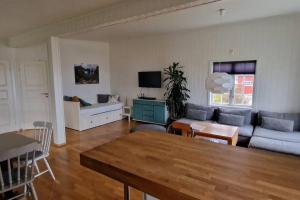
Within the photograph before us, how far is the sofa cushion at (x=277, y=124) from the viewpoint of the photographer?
12.7 feet

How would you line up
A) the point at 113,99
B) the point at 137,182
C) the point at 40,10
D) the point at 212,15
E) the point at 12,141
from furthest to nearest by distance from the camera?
1. the point at 113,99
2. the point at 212,15
3. the point at 40,10
4. the point at 12,141
5. the point at 137,182

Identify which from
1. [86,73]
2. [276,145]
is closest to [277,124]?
[276,145]

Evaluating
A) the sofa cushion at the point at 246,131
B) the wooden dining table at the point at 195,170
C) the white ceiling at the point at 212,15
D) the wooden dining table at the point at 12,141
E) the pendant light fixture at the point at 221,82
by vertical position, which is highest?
the white ceiling at the point at 212,15

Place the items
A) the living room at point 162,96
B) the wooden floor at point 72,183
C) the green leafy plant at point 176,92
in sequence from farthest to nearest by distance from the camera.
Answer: the green leafy plant at point 176,92, the wooden floor at point 72,183, the living room at point 162,96

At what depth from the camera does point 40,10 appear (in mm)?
3096

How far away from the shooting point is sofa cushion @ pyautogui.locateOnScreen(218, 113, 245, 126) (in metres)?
4.27

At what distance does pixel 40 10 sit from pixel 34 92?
10.2 feet

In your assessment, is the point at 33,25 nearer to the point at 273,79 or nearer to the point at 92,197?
the point at 92,197

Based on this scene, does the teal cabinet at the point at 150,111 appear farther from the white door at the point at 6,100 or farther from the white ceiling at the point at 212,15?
the white door at the point at 6,100

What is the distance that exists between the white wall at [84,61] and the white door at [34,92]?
0.57m

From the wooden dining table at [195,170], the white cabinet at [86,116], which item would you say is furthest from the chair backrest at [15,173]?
the white cabinet at [86,116]

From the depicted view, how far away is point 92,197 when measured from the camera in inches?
97.5

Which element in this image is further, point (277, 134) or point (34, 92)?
point (34, 92)

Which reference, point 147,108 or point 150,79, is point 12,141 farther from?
point 150,79
